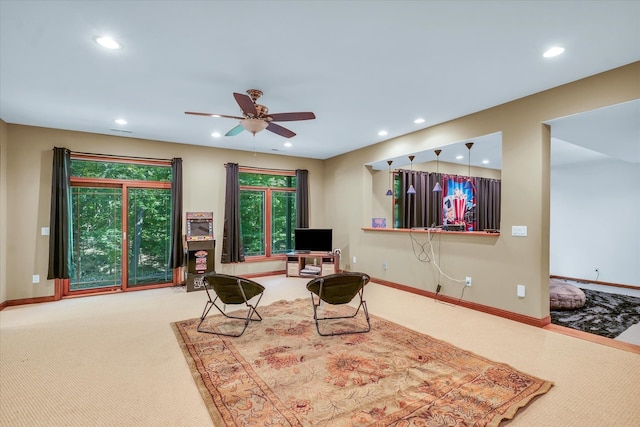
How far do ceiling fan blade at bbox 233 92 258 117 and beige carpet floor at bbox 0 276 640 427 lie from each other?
98.2 inches

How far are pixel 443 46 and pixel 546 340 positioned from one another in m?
3.19

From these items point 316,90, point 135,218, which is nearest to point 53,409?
point 316,90

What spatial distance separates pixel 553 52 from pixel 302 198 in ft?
17.3

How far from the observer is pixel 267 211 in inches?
274

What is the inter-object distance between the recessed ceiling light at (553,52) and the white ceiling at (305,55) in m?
0.05

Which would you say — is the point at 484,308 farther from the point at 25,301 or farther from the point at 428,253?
the point at 25,301

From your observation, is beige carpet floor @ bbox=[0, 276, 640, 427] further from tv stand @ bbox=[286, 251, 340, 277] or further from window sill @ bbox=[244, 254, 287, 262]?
window sill @ bbox=[244, 254, 287, 262]

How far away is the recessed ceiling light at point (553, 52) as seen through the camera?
260 cm

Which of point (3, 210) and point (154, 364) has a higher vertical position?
point (3, 210)

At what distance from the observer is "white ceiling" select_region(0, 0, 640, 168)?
2.14m

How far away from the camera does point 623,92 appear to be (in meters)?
2.94

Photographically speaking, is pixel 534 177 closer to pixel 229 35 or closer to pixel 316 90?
pixel 316 90

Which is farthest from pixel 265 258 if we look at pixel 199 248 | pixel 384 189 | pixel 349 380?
pixel 349 380

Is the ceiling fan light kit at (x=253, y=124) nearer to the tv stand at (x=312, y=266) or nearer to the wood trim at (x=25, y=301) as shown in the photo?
the tv stand at (x=312, y=266)
